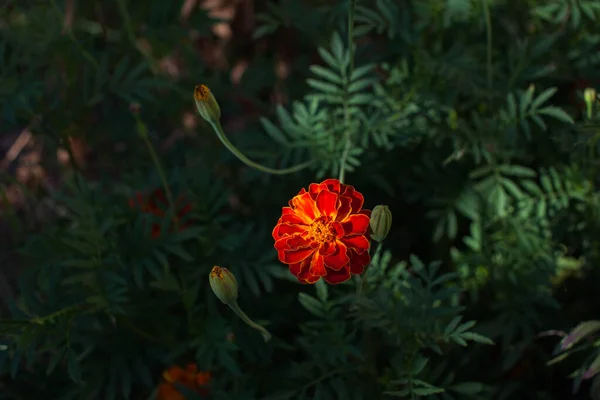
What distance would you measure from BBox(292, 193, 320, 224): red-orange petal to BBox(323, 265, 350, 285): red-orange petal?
0.08 meters

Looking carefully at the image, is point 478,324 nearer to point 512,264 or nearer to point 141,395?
point 512,264

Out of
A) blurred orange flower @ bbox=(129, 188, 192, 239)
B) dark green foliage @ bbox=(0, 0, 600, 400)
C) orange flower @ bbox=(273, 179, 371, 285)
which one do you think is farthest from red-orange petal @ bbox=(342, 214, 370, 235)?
blurred orange flower @ bbox=(129, 188, 192, 239)

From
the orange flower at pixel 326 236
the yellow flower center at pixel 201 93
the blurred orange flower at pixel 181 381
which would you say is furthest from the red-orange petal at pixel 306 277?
the blurred orange flower at pixel 181 381

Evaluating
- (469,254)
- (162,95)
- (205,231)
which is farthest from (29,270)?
(469,254)

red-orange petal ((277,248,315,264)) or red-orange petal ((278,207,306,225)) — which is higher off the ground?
red-orange petal ((278,207,306,225))

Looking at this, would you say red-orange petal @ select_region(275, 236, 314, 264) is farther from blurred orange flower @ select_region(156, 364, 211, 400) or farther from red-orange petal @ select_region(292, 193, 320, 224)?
blurred orange flower @ select_region(156, 364, 211, 400)

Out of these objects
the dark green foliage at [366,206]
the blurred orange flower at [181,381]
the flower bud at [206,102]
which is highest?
the flower bud at [206,102]

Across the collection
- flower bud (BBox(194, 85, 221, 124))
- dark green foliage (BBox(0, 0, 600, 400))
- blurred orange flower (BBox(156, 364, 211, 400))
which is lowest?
blurred orange flower (BBox(156, 364, 211, 400))

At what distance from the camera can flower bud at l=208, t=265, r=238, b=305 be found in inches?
34.6

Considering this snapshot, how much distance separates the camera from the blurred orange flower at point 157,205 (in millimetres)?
1239

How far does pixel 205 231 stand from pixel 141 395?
0.36m

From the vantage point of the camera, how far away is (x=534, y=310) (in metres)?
1.20

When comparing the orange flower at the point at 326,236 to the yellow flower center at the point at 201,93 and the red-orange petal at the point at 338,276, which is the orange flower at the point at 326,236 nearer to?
the red-orange petal at the point at 338,276

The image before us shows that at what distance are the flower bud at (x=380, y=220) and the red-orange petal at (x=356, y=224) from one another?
0.02 metres
